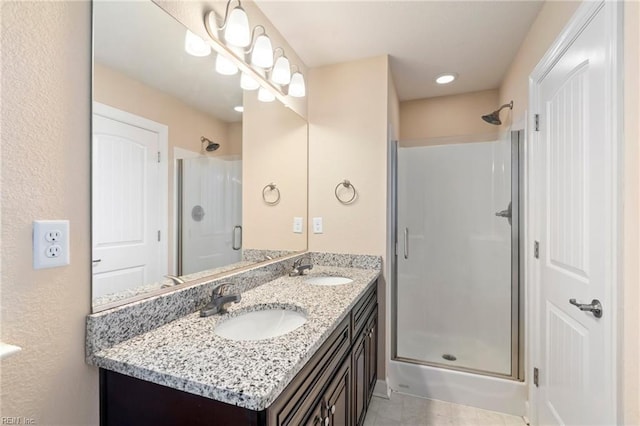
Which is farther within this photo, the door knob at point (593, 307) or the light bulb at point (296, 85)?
the light bulb at point (296, 85)

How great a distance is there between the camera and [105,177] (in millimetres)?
914

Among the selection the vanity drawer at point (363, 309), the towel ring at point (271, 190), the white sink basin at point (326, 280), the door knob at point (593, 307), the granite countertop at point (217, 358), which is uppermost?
the towel ring at point (271, 190)

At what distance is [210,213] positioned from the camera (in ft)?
4.74

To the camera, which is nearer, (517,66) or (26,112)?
(26,112)

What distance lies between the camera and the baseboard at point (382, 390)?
2043 mm

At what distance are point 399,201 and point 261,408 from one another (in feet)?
6.33

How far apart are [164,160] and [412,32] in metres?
1.63

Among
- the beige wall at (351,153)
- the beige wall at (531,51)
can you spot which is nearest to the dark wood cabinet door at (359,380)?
the beige wall at (351,153)

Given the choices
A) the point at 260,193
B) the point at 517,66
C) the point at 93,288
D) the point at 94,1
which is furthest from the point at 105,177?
the point at 517,66

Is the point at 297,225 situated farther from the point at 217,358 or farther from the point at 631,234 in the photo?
the point at 631,234

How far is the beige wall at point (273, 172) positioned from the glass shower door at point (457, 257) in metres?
0.81

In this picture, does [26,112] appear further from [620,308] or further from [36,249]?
[620,308]

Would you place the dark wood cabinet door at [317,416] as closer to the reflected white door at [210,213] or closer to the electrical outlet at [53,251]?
the reflected white door at [210,213]

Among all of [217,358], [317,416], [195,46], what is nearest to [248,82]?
[195,46]
